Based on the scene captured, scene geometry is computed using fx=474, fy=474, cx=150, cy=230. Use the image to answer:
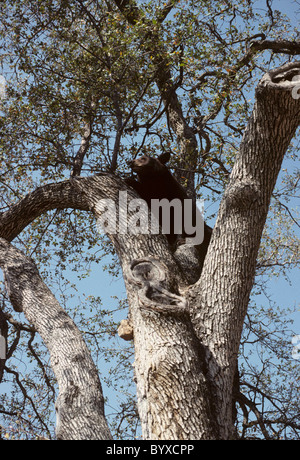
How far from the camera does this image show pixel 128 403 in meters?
7.60

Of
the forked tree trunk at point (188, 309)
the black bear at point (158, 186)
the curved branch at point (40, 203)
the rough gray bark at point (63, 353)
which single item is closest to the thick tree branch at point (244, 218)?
the forked tree trunk at point (188, 309)

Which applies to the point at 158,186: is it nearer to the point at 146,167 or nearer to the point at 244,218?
the point at 146,167

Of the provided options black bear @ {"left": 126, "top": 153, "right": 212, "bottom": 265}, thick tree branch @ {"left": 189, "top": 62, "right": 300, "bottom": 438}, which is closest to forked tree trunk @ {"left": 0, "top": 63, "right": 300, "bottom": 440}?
thick tree branch @ {"left": 189, "top": 62, "right": 300, "bottom": 438}

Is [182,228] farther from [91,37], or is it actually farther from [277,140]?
[91,37]

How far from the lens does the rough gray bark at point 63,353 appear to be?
3588mm

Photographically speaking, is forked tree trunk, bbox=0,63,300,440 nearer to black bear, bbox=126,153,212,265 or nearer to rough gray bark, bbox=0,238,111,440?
rough gray bark, bbox=0,238,111,440

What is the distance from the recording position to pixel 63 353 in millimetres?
4148

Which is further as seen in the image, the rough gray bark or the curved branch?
the curved branch

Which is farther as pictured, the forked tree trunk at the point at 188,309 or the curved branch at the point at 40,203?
the curved branch at the point at 40,203

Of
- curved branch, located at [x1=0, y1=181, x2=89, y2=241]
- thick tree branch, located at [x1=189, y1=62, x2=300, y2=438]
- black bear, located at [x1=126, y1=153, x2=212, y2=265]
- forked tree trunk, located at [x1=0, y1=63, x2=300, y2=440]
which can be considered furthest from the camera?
black bear, located at [x1=126, y1=153, x2=212, y2=265]

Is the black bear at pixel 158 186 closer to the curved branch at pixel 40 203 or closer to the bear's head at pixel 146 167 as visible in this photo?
the bear's head at pixel 146 167

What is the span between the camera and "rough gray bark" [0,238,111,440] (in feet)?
11.8

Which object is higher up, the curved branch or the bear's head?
the bear's head
